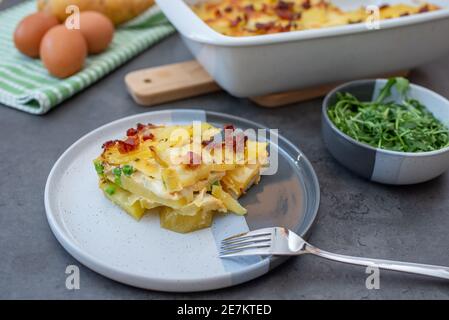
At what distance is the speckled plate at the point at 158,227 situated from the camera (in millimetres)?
941

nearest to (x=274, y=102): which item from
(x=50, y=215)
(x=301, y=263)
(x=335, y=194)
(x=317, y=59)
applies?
(x=317, y=59)

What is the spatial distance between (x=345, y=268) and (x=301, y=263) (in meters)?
0.08

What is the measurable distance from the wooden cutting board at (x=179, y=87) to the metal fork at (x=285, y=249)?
58 cm

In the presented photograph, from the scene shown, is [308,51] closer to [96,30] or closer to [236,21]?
[236,21]

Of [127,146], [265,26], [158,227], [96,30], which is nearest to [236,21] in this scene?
[265,26]

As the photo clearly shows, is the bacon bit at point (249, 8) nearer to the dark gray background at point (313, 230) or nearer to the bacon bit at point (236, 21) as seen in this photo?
the bacon bit at point (236, 21)

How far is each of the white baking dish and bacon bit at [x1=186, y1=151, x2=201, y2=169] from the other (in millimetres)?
312

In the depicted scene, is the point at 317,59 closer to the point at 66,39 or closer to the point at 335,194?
the point at 335,194

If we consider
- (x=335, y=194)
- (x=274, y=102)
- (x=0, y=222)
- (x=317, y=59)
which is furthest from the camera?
(x=274, y=102)

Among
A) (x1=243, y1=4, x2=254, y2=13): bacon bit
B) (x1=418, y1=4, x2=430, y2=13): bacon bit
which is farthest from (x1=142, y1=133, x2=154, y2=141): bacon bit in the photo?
(x1=418, y1=4, x2=430, y2=13): bacon bit

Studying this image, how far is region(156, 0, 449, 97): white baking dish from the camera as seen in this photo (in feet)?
4.19

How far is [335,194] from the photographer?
1.20 m

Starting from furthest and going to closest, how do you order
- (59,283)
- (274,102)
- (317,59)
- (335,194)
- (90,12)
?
(90,12) < (274,102) < (317,59) < (335,194) < (59,283)

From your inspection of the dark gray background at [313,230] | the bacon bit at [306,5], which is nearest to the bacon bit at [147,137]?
the dark gray background at [313,230]
